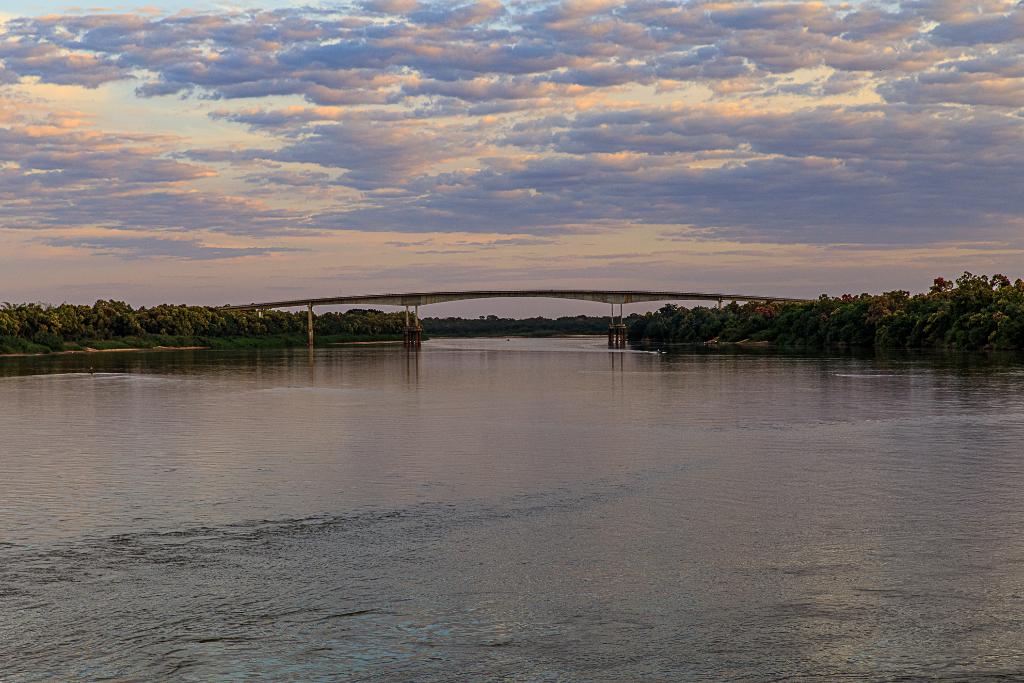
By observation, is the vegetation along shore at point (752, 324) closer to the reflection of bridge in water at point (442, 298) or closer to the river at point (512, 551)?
the reflection of bridge in water at point (442, 298)

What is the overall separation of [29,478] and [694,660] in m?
14.7

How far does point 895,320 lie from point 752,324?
151 feet

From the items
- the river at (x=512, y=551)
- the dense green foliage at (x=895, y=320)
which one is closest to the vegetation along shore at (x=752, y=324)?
the dense green foliage at (x=895, y=320)

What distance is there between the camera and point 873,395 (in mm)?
42344

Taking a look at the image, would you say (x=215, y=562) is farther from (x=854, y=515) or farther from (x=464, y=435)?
(x=464, y=435)

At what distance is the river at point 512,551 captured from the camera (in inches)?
390

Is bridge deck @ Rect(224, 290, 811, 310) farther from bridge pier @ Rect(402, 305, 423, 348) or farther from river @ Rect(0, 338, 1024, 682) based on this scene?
river @ Rect(0, 338, 1024, 682)

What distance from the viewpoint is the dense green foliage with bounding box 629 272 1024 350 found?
326ft

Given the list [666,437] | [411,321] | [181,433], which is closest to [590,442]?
[666,437]

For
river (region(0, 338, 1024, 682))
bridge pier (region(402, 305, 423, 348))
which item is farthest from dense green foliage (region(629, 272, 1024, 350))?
river (region(0, 338, 1024, 682))

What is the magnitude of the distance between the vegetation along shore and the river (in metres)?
78.1

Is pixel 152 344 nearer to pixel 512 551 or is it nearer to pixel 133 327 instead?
pixel 133 327

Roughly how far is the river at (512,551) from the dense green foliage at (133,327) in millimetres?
98212

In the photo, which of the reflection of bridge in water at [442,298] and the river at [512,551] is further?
the reflection of bridge in water at [442,298]
